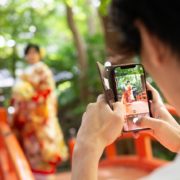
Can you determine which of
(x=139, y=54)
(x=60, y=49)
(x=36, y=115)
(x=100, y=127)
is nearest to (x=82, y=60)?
(x=60, y=49)

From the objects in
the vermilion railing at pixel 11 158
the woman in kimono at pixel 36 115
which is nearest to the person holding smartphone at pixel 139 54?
the vermilion railing at pixel 11 158

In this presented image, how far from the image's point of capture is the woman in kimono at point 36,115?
8.22ft

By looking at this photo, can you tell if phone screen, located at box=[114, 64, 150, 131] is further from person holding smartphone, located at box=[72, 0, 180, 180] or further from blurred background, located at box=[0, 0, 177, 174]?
blurred background, located at box=[0, 0, 177, 174]

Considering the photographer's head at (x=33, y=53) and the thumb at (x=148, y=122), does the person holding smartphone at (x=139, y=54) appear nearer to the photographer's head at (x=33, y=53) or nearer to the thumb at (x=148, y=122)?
the thumb at (x=148, y=122)

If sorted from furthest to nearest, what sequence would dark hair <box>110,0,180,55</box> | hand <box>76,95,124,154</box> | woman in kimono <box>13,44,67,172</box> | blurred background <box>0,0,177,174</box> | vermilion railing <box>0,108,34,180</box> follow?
blurred background <box>0,0,177,174</box> < woman in kimono <box>13,44,67,172</box> < vermilion railing <box>0,108,34,180</box> < hand <box>76,95,124,154</box> < dark hair <box>110,0,180,55</box>

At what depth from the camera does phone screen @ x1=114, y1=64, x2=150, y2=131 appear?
73 centimetres

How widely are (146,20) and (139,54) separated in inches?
2.2

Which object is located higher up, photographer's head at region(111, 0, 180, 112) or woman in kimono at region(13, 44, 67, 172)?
photographer's head at region(111, 0, 180, 112)

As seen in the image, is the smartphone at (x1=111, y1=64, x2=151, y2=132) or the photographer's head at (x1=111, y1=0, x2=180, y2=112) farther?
the smartphone at (x1=111, y1=64, x2=151, y2=132)

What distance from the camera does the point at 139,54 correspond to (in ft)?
1.70

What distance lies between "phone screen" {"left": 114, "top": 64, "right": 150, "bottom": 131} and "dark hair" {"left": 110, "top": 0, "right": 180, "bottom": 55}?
0.21 meters

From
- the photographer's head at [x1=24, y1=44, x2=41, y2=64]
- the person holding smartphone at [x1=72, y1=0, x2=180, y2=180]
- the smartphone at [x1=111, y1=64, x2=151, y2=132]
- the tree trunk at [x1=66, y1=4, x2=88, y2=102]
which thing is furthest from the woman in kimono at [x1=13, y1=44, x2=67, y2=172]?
the person holding smartphone at [x1=72, y1=0, x2=180, y2=180]

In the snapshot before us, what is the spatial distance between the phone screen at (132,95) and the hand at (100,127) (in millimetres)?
94

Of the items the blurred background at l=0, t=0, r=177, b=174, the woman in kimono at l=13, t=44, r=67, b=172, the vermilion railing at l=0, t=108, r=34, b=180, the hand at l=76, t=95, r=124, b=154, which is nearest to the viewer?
the hand at l=76, t=95, r=124, b=154
